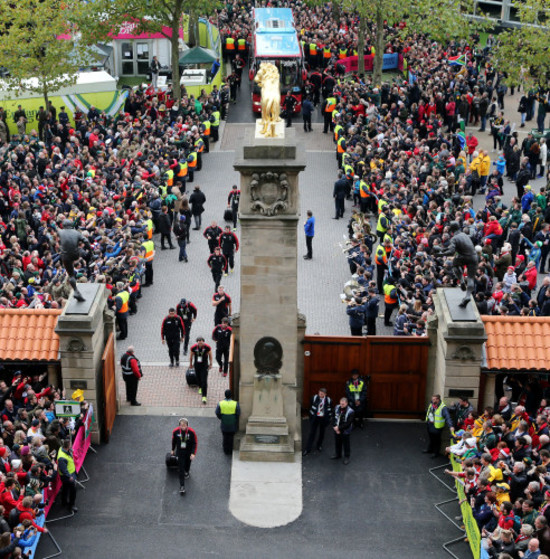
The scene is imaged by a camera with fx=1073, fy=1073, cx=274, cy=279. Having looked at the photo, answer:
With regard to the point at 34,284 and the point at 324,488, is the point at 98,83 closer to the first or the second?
the point at 34,284

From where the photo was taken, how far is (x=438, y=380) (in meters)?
22.8

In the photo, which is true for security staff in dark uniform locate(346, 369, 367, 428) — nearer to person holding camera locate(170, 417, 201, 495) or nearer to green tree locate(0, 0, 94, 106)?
person holding camera locate(170, 417, 201, 495)

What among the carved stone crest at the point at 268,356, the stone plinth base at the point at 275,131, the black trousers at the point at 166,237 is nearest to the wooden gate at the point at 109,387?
the carved stone crest at the point at 268,356

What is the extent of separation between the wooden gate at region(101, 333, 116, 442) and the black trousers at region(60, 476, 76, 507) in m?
2.44

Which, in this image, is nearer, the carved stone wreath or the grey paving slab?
the grey paving slab

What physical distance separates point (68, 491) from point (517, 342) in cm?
951

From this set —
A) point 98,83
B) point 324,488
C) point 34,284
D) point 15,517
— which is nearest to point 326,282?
point 34,284

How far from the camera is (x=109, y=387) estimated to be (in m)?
A: 23.0

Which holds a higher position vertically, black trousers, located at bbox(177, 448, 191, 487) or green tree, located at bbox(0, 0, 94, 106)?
green tree, located at bbox(0, 0, 94, 106)

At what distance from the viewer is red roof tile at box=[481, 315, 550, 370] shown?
2192 cm

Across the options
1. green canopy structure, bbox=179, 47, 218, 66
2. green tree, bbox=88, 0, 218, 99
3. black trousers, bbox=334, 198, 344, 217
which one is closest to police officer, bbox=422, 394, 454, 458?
black trousers, bbox=334, 198, 344, 217

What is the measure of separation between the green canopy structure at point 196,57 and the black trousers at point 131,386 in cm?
3095

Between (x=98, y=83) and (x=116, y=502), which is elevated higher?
(x=98, y=83)

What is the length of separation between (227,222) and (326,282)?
573 centimetres
